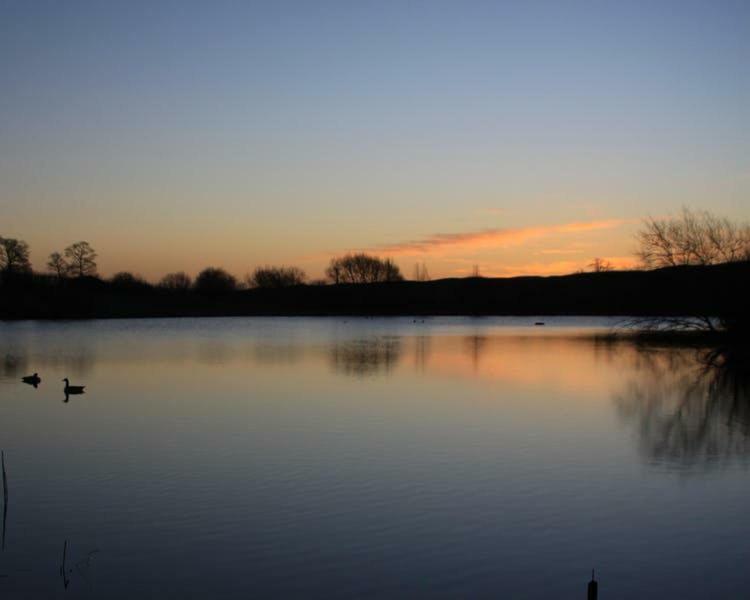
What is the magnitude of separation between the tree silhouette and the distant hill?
3020mm

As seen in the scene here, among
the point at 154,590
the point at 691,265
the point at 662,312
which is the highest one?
the point at 691,265

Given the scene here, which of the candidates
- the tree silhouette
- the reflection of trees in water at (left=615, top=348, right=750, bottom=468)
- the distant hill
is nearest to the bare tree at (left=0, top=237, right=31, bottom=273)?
the distant hill

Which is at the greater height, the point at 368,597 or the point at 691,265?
the point at 691,265

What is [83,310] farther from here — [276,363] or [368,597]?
[368,597]

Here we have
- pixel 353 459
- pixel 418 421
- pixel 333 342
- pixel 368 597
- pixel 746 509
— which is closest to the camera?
pixel 368 597

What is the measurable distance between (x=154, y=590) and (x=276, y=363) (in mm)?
23795

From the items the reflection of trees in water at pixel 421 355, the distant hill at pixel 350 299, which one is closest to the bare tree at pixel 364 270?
the distant hill at pixel 350 299

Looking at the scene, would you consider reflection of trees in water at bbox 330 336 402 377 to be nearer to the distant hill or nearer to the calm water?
the calm water

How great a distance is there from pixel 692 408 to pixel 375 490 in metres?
11.7

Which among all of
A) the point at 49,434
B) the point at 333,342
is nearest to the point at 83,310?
the point at 333,342

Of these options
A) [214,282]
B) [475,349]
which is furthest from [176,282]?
[475,349]

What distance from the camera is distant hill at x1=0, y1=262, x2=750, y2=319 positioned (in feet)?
270

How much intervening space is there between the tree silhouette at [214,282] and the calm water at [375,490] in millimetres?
104024

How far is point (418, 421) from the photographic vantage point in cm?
1627
